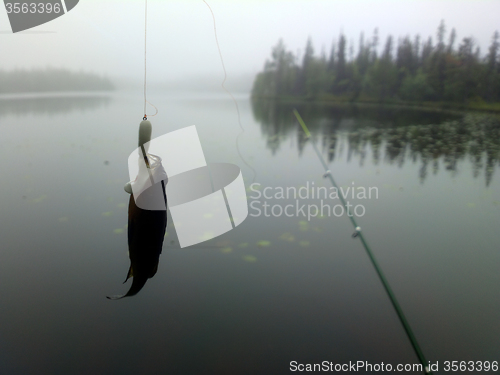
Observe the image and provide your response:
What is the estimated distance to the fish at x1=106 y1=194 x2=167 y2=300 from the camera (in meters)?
0.96

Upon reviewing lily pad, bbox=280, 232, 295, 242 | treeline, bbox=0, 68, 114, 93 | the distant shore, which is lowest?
the distant shore

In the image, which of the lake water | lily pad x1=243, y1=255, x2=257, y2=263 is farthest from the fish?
lily pad x1=243, y1=255, x2=257, y2=263

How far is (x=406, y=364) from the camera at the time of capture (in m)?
1.03

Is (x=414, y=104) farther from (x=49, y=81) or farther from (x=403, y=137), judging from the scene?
(x=49, y=81)

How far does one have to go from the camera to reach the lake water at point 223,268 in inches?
41.6

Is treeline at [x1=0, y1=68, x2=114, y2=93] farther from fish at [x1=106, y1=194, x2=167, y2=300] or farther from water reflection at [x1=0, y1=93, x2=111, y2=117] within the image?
fish at [x1=106, y1=194, x2=167, y2=300]

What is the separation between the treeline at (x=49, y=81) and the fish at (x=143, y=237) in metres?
1.25

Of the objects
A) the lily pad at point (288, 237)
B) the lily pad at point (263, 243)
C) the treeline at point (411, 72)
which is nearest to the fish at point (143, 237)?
the lily pad at point (263, 243)

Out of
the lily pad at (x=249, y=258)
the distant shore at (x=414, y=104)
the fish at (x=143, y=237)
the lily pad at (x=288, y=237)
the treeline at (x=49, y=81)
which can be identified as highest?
the treeline at (x=49, y=81)

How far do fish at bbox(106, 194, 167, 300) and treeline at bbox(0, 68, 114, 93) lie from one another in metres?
1.25

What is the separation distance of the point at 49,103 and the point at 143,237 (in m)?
1.92

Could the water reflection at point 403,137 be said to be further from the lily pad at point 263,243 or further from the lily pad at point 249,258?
the lily pad at point 249,258

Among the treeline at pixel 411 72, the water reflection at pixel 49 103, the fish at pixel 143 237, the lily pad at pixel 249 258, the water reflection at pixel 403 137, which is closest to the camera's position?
the fish at pixel 143 237

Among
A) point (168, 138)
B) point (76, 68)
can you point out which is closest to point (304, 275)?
Answer: point (168, 138)
